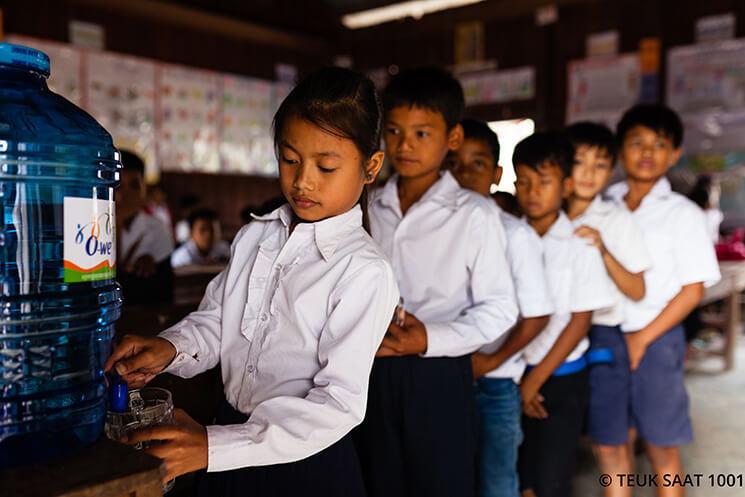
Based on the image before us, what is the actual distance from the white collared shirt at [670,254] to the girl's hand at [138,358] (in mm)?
1591

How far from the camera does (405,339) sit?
3.88 ft

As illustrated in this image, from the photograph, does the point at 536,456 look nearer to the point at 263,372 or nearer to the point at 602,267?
the point at 602,267

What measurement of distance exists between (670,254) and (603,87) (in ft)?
11.4

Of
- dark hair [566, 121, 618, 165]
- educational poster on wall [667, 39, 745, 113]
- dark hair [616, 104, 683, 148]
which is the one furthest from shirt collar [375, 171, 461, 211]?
educational poster on wall [667, 39, 745, 113]

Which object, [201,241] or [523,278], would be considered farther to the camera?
[201,241]

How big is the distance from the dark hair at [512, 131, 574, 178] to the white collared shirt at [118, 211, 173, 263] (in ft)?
5.54

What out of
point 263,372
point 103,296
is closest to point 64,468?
point 103,296

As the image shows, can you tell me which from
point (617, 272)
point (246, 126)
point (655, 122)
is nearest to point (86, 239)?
point (617, 272)

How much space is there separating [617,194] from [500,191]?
425 mm

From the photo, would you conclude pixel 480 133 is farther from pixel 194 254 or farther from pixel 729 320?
pixel 729 320

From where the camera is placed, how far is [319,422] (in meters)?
0.80

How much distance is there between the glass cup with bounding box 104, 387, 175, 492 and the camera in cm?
79

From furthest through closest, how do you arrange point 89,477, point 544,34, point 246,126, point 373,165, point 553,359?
point 246,126
point 544,34
point 553,359
point 373,165
point 89,477

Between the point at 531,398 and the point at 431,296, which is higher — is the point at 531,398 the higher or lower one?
the lower one
